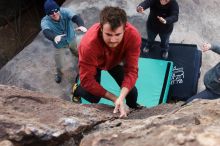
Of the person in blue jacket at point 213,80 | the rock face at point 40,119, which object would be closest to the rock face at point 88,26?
the person in blue jacket at point 213,80

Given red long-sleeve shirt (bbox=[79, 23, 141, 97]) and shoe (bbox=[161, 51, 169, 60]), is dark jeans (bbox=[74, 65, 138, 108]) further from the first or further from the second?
shoe (bbox=[161, 51, 169, 60])

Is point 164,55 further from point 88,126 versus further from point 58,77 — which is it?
point 88,126

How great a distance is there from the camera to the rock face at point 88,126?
8.07 feet

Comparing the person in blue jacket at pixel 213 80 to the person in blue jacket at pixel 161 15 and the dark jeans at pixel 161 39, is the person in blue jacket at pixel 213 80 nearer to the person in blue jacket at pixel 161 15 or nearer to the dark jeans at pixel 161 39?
the person in blue jacket at pixel 161 15

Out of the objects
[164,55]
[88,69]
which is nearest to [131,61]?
[88,69]

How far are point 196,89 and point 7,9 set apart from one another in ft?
18.5

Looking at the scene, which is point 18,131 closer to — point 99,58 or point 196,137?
point 196,137

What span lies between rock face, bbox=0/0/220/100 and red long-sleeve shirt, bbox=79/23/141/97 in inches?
112

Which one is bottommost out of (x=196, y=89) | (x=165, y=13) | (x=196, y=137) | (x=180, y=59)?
(x=196, y=89)

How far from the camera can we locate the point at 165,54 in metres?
6.94

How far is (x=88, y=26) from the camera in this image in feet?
24.8

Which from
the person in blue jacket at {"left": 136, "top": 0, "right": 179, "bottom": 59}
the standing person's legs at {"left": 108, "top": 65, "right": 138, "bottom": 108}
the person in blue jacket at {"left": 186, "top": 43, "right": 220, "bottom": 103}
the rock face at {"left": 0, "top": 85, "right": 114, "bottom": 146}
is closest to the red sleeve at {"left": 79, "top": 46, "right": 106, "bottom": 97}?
the rock face at {"left": 0, "top": 85, "right": 114, "bottom": 146}

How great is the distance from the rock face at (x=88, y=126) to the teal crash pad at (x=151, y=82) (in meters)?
3.05

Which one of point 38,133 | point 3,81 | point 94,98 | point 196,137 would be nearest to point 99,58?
point 94,98
